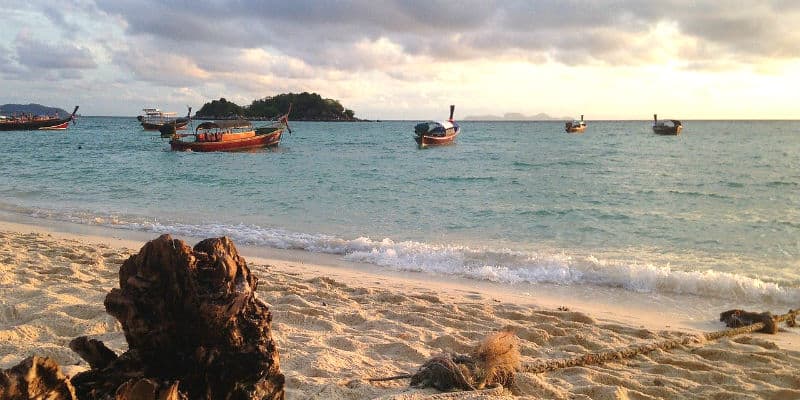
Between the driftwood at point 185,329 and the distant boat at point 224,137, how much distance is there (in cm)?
3749

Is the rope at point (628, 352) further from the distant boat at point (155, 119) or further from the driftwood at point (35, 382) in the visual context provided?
the distant boat at point (155, 119)

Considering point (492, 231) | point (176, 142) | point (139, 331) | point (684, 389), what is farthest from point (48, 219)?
point (176, 142)

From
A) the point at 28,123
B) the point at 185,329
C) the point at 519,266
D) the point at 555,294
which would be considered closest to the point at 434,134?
the point at 519,266

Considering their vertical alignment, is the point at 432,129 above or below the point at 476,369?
above

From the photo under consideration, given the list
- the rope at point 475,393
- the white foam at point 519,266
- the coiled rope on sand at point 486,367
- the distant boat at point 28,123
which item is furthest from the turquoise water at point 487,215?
the distant boat at point 28,123

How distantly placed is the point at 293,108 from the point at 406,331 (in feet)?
510

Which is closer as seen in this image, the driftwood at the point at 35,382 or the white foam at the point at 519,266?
the driftwood at the point at 35,382

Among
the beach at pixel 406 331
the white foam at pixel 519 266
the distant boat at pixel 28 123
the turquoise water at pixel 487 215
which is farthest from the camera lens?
the distant boat at pixel 28 123

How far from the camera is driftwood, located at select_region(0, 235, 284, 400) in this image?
2109 millimetres

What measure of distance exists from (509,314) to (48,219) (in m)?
11.4

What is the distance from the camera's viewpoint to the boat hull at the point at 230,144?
3781cm

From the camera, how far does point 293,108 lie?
15450 cm

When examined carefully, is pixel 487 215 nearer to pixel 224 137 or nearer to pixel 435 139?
pixel 224 137

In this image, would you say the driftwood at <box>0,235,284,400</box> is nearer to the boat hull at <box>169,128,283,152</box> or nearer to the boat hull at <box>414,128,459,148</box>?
the boat hull at <box>169,128,283,152</box>
